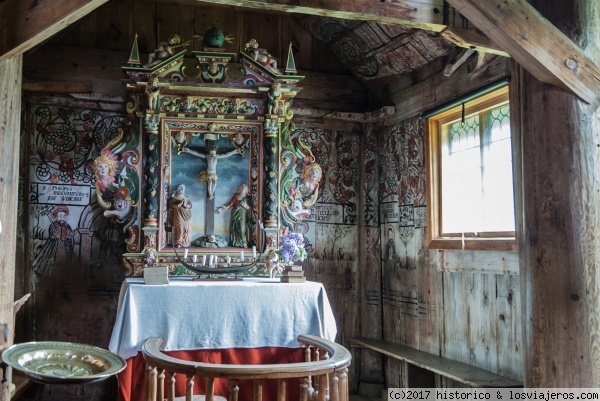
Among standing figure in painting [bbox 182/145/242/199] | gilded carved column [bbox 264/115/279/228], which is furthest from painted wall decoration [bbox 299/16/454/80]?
standing figure in painting [bbox 182/145/242/199]

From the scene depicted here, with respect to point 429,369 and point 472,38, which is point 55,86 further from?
point 429,369

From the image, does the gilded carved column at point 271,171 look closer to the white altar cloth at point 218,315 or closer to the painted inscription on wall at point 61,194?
the white altar cloth at point 218,315

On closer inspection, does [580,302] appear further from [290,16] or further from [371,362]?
[290,16]

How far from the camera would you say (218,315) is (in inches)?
173

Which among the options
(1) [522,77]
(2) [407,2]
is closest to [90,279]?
(2) [407,2]

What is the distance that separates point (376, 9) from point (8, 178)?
88.8 inches

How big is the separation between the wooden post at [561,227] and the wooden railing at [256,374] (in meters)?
0.95

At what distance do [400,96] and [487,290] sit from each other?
2.20 meters

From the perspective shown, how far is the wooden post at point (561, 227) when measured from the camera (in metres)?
2.79

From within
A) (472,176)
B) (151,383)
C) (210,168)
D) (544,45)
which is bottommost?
(151,383)

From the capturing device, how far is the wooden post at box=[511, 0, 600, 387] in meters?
2.79

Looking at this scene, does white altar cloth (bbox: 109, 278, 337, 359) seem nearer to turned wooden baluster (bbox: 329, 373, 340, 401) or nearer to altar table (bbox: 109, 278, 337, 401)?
altar table (bbox: 109, 278, 337, 401)

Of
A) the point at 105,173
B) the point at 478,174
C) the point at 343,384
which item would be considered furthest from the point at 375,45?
the point at 343,384

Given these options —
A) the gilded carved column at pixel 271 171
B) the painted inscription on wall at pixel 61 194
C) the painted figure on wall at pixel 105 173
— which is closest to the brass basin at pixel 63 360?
the painted figure on wall at pixel 105 173
